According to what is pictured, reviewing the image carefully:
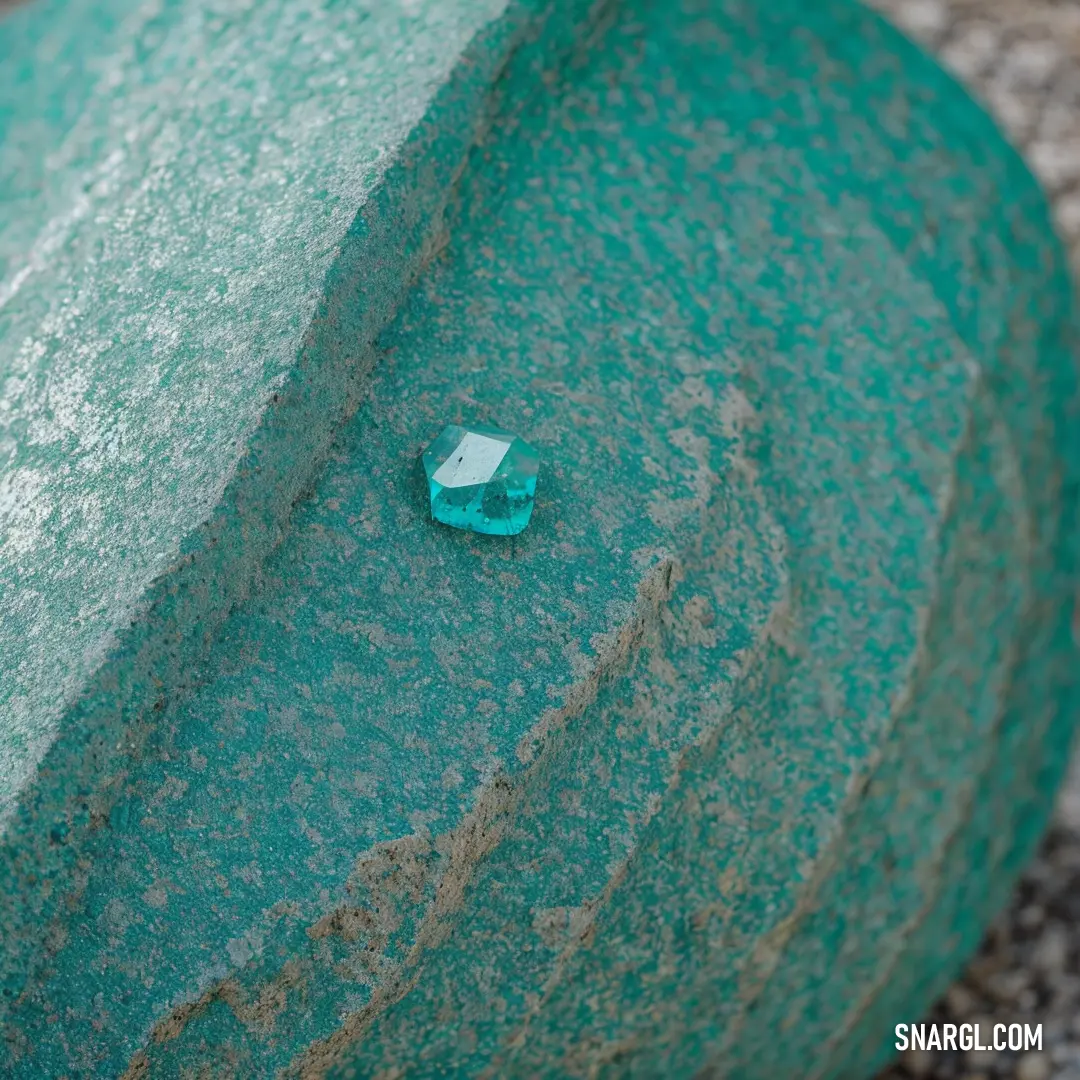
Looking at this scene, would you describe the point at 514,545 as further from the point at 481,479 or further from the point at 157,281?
the point at 157,281

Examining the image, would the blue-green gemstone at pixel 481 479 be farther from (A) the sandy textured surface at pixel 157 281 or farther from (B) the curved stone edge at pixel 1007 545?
(B) the curved stone edge at pixel 1007 545

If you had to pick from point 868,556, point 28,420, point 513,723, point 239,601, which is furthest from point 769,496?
point 28,420

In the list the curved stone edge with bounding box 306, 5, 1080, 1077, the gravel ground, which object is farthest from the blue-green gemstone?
the gravel ground

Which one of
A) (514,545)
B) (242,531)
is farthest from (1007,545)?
(242,531)

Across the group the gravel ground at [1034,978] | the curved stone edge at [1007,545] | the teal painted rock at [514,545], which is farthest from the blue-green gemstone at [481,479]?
the gravel ground at [1034,978]

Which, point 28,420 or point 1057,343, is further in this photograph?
point 1057,343

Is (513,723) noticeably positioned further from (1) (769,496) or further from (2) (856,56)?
(2) (856,56)
